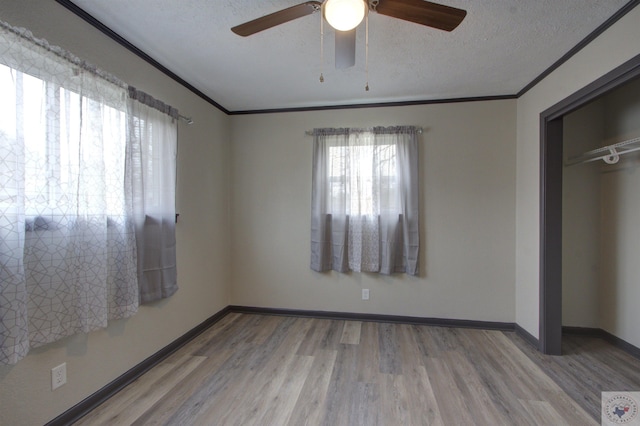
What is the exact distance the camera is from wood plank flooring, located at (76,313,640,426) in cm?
172

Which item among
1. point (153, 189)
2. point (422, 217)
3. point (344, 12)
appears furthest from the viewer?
point (422, 217)

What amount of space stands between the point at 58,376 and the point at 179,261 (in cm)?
113

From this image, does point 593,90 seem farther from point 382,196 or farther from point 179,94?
point 179,94

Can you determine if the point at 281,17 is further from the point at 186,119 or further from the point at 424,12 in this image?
the point at 186,119

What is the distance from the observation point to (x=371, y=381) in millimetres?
2062

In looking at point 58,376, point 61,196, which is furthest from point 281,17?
point 58,376

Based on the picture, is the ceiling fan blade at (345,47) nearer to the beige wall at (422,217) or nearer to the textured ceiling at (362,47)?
the textured ceiling at (362,47)

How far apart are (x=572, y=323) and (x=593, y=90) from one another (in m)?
2.27

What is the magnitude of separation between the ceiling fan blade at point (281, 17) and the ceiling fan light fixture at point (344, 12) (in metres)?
0.13

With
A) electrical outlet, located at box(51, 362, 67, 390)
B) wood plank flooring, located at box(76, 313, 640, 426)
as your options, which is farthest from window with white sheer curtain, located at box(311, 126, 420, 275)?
electrical outlet, located at box(51, 362, 67, 390)

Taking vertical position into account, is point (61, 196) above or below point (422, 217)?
above

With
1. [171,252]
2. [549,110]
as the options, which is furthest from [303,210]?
[549,110]

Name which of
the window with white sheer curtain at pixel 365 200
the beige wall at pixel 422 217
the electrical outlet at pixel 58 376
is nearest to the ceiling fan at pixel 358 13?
the window with white sheer curtain at pixel 365 200

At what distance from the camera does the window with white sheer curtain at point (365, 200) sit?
3.03 metres
